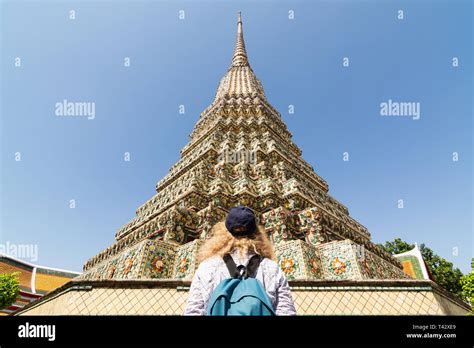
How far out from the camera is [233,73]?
81.3 feet

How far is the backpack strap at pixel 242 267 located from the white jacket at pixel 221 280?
3 cm

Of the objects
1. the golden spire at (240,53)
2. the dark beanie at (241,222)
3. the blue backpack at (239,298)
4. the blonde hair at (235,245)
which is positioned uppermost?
the golden spire at (240,53)

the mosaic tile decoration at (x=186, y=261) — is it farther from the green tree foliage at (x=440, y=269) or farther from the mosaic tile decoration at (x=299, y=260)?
the green tree foliage at (x=440, y=269)

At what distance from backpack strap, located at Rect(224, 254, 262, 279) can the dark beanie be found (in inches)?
8.7

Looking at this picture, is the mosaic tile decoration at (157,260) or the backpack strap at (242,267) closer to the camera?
the backpack strap at (242,267)

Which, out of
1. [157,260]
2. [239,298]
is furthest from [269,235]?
[239,298]

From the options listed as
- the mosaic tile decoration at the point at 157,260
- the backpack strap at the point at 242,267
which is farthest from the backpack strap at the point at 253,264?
the mosaic tile decoration at the point at 157,260

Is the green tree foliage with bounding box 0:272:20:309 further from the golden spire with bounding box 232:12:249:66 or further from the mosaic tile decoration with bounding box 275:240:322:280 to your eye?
the golden spire with bounding box 232:12:249:66

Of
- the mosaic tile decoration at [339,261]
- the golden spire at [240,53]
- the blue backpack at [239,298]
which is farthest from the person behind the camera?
the golden spire at [240,53]

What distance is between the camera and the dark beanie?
2340mm

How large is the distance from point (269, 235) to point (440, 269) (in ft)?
82.2

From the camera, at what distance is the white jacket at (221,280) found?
80.2 inches

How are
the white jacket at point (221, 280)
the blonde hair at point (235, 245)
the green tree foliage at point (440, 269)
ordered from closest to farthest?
the white jacket at point (221, 280) → the blonde hair at point (235, 245) → the green tree foliage at point (440, 269)
